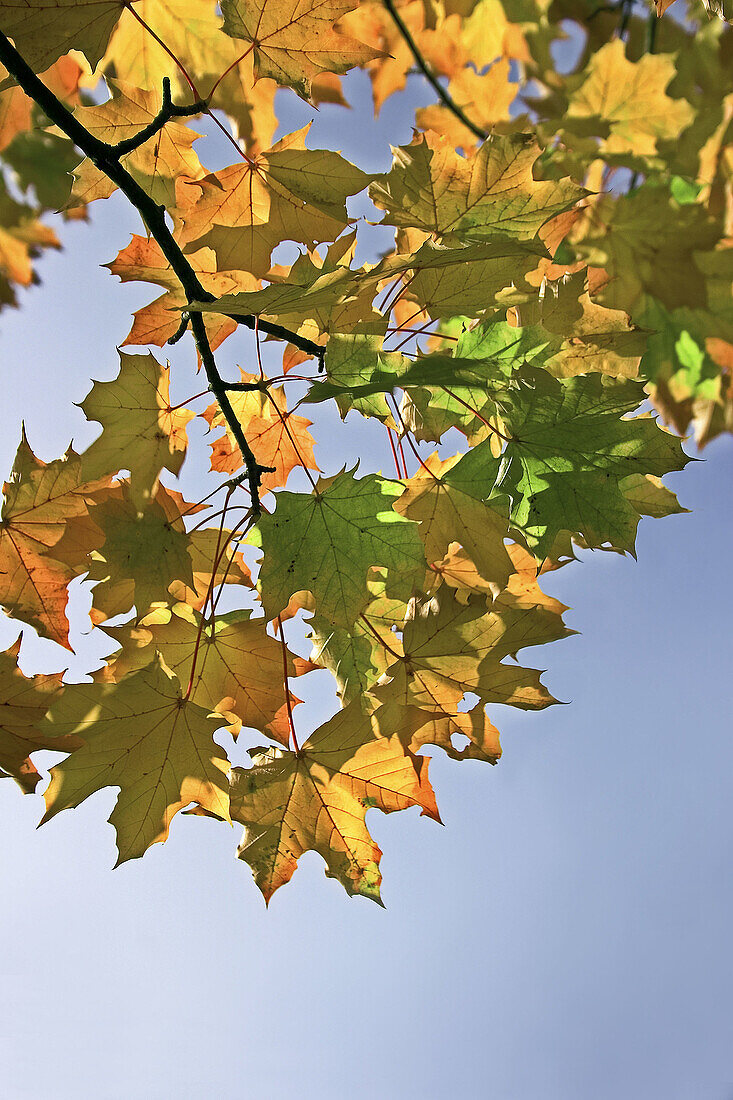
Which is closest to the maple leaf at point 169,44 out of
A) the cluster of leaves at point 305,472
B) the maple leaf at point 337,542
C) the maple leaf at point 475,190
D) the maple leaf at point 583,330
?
the cluster of leaves at point 305,472

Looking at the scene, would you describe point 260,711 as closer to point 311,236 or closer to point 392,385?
point 392,385

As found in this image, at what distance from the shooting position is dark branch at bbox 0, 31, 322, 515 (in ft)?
2.49

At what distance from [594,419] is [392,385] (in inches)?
9.6

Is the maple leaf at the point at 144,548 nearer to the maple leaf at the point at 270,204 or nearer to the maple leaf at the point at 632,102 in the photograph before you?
the maple leaf at the point at 270,204

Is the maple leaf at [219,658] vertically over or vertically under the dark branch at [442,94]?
under

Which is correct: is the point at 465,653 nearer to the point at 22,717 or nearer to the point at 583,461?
the point at 583,461

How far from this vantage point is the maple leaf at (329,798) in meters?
0.87

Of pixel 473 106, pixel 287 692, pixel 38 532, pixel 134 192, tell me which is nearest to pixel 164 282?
pixel 134 192

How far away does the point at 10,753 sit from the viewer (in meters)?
0.89

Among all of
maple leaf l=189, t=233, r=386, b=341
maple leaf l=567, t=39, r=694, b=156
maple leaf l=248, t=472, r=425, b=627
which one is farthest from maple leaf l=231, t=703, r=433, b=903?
maple leaf l=567, t=39, r=694, b=156

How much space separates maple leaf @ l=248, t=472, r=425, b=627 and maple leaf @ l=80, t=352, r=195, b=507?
0.55ft

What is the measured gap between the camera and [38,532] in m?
0.95

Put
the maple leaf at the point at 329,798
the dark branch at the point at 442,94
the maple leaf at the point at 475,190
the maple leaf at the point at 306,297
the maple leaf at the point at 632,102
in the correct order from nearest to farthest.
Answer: the maple leaf at the point at 306,297 → the maple leaf at the point at 475,190 → the maple leaf at the point at 329,798 → the maple leaf at the point at 632,102 → the dark branch at the point at 442,94

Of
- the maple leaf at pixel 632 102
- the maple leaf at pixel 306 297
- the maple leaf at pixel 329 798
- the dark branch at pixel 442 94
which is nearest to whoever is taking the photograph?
the maple leaf at pixel 306 297
